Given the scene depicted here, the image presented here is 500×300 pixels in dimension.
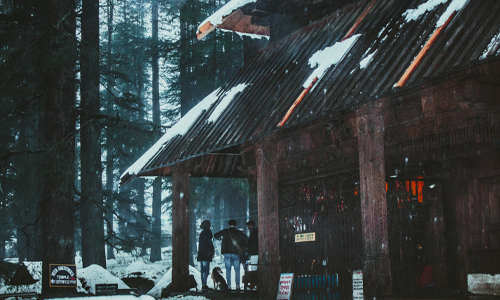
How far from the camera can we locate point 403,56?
8438 mm

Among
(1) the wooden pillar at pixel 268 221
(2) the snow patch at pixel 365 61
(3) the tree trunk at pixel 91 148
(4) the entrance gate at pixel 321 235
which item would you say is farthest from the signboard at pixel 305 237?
(3) the tree trunk at pixel 91 148

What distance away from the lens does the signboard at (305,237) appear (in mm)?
12094

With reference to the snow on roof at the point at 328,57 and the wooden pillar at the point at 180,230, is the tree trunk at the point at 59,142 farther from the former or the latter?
the snow on roof at the point at 328,57

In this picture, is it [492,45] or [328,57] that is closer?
[492,45]

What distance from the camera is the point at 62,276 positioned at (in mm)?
12820

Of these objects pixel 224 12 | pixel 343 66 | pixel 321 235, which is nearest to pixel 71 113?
pixel 224 12

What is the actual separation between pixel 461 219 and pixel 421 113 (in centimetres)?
334

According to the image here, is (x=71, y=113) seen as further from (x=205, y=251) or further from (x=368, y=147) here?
(x=368, y=147)

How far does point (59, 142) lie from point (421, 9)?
10349 millimetres

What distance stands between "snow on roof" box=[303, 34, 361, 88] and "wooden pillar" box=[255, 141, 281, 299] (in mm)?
1795

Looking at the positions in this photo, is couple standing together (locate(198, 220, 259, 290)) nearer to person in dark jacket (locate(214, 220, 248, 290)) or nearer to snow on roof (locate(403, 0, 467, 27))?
person in dark jacket (locate(214, 220, 248, 290))

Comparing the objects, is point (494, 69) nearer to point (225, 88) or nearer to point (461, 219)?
point (461, 219)

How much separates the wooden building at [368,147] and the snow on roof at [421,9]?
1.4 inches

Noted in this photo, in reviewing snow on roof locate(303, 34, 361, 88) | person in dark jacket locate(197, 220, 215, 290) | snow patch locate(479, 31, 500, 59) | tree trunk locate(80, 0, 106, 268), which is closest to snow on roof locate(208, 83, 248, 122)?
snow on roof locate(303, 34, 361, 88)
